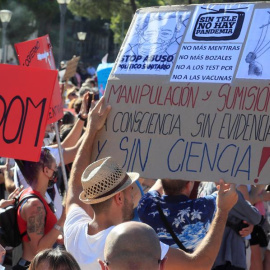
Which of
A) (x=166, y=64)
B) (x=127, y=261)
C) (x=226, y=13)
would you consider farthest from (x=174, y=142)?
(x=127, y=261)

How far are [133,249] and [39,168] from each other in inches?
119

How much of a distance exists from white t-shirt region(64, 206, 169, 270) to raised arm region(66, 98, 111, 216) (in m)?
0.21

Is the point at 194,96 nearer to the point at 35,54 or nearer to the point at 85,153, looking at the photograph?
the point at 85,153

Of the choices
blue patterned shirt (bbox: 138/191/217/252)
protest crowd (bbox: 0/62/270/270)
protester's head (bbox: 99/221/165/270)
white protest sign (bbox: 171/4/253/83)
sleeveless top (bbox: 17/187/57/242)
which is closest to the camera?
protester's head (bbox: 99/221/165/270)

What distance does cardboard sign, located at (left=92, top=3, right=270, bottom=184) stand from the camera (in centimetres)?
372

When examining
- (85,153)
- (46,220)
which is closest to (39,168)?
(46,220)

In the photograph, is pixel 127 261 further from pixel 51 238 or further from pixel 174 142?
pixel 51 238

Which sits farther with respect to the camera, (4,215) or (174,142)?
(4,215)

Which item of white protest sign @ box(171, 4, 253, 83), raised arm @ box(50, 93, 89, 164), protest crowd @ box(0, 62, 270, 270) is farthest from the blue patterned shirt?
raised arm @ box(50, 93, 89, 164)

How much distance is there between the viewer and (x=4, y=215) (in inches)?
201

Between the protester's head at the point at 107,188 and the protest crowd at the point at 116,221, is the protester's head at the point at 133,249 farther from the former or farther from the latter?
the protester's head at the point at 107,188

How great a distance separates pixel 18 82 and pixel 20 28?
4179 centimetres

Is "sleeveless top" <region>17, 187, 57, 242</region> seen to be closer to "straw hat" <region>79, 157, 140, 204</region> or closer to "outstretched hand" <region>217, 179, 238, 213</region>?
"straw hat" <region>79, 157, 140, 204</region>

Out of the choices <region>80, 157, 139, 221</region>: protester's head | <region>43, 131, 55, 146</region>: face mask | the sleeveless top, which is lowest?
<region>43, 131, 55, 146</region>: face mask
